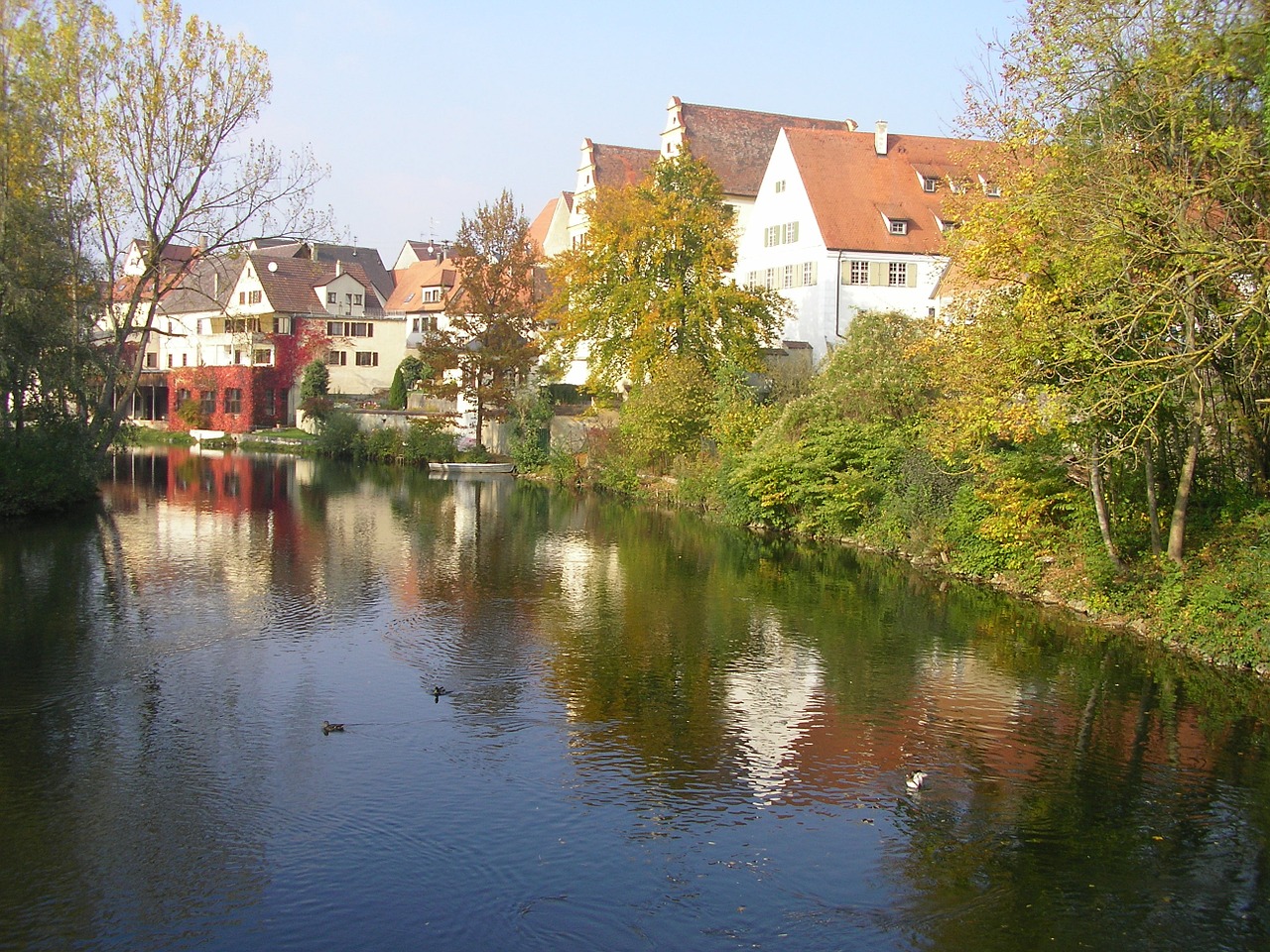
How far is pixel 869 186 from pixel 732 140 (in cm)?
1601

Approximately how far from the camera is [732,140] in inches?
2603

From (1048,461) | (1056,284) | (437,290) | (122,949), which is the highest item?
(437,290)

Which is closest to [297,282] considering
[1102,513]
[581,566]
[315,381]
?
[315,381]

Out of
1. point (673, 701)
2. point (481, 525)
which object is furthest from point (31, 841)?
point (481, 525)

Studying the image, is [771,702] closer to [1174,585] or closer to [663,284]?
[1174,585]

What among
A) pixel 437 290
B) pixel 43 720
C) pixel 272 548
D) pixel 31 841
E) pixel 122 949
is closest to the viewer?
pixel 122 949

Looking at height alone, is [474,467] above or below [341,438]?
below

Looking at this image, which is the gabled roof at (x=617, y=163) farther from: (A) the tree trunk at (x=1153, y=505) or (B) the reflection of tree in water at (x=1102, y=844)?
(B) the reflection of tree in water at (x=1102, y=844)

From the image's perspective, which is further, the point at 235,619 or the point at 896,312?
the point at 896,312

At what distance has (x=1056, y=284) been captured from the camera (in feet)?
65.7

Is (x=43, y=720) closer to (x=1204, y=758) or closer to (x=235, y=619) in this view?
(x=235, y=619)

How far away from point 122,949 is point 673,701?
834cm

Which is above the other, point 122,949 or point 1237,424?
point 1237,424

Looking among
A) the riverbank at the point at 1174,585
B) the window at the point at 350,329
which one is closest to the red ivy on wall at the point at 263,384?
the window at the point at 350,329
